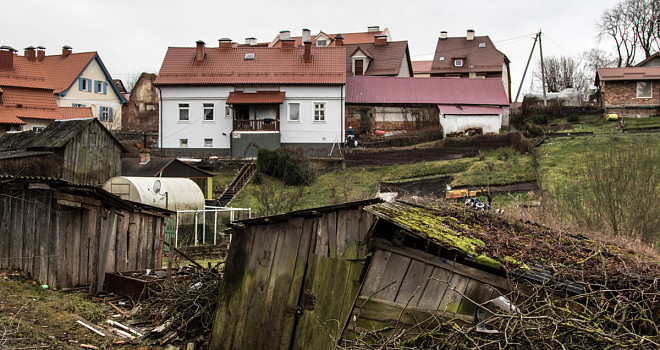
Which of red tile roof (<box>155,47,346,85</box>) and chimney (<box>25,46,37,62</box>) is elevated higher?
chimney (<box>25,46,37,62</box>)

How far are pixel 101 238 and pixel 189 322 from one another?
4.11m

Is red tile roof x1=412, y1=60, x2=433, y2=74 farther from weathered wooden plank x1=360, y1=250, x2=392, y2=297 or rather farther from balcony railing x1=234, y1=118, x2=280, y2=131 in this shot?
weathered wooden plank x1=360, y1=250, x2=392, y2=297

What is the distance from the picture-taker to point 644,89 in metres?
45.7

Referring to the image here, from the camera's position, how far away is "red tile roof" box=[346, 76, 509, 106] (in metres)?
46.1

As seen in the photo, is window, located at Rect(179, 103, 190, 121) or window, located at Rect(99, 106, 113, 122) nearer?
window, located at Rect(179, 103, 190, 121)

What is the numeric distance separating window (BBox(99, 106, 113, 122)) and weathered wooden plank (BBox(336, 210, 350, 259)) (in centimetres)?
5071

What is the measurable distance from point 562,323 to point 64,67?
54.7 meters

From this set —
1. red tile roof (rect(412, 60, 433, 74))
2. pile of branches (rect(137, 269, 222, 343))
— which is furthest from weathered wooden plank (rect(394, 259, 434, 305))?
red tile roof (rect(412, 60, 433, 74))

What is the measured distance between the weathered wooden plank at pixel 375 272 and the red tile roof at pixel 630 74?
140 feet

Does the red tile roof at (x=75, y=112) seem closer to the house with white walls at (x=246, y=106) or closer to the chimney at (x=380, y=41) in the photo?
the house with white walls at (x=246, y=106)

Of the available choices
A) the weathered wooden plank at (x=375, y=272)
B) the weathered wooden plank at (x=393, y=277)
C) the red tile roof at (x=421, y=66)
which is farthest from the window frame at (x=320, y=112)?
the red tile roof at (x=421, y=66)

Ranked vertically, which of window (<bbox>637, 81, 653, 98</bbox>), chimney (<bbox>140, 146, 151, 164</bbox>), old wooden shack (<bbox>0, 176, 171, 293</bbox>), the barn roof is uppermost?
window (<bbox>637, 81, 653, 98</bbox>)

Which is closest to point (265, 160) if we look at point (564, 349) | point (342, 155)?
point (342, 155)

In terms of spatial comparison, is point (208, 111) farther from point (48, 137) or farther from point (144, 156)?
point (48, 137)
